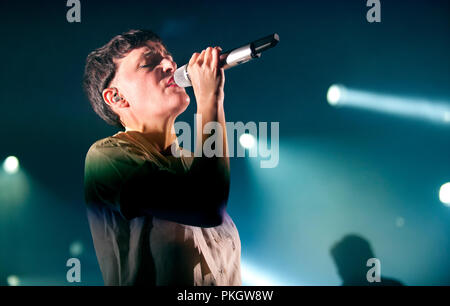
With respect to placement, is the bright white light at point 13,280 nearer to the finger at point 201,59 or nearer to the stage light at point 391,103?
the finger at point 201,59

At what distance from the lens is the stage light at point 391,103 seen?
1951 mm

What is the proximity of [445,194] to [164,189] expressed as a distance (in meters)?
1.76

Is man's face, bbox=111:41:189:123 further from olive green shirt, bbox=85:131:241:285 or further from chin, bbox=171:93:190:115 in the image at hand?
olive green shirt, bbox=85:131:241:285

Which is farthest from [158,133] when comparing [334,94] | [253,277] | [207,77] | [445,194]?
[445,194]

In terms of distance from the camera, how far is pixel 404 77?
6.64 feet

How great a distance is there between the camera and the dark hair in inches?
57.0

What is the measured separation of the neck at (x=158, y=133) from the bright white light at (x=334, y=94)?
984mm

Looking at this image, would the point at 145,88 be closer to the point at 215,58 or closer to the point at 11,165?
the point at 215,58

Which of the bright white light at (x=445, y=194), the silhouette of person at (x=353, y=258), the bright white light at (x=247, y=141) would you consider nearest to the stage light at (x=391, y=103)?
the bright white light at (x=445, y=194)

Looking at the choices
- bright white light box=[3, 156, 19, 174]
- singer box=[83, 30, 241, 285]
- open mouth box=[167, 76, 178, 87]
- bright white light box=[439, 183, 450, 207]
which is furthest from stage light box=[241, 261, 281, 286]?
bright white light box=[3, 156, 19, 174]

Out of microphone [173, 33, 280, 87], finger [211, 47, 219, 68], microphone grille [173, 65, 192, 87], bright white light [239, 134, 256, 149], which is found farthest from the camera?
bright white light [239, 134, 256, 149]

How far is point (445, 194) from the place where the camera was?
6.51 feet

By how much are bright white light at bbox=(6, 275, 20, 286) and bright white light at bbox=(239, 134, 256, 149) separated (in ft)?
4.36

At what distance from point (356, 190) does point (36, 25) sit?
6.50 ft
